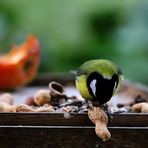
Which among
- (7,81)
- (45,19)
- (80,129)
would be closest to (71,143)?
(80,129)

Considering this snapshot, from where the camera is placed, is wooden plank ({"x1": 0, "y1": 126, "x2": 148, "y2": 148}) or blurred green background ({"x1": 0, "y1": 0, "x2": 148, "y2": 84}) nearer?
wooden plank ({"x1": 0, "y1": 126, "x2": 148, "y2": 148})

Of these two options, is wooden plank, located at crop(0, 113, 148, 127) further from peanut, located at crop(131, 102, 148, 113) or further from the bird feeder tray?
peanut, located at crop(131, 102, 148, 113)

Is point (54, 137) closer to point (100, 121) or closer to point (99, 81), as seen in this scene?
point (100, 121)

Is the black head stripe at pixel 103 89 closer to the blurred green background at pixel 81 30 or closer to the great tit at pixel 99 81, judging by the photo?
the great tit at pixel 99 81

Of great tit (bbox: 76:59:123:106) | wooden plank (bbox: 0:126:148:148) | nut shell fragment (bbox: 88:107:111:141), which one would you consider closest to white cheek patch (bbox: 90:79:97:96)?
great tit (bbox: 76:59:123:106)

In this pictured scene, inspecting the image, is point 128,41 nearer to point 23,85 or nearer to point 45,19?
point 45,19

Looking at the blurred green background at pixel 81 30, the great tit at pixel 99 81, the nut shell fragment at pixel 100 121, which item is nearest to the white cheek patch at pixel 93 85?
the great tit at pixel 99 81
